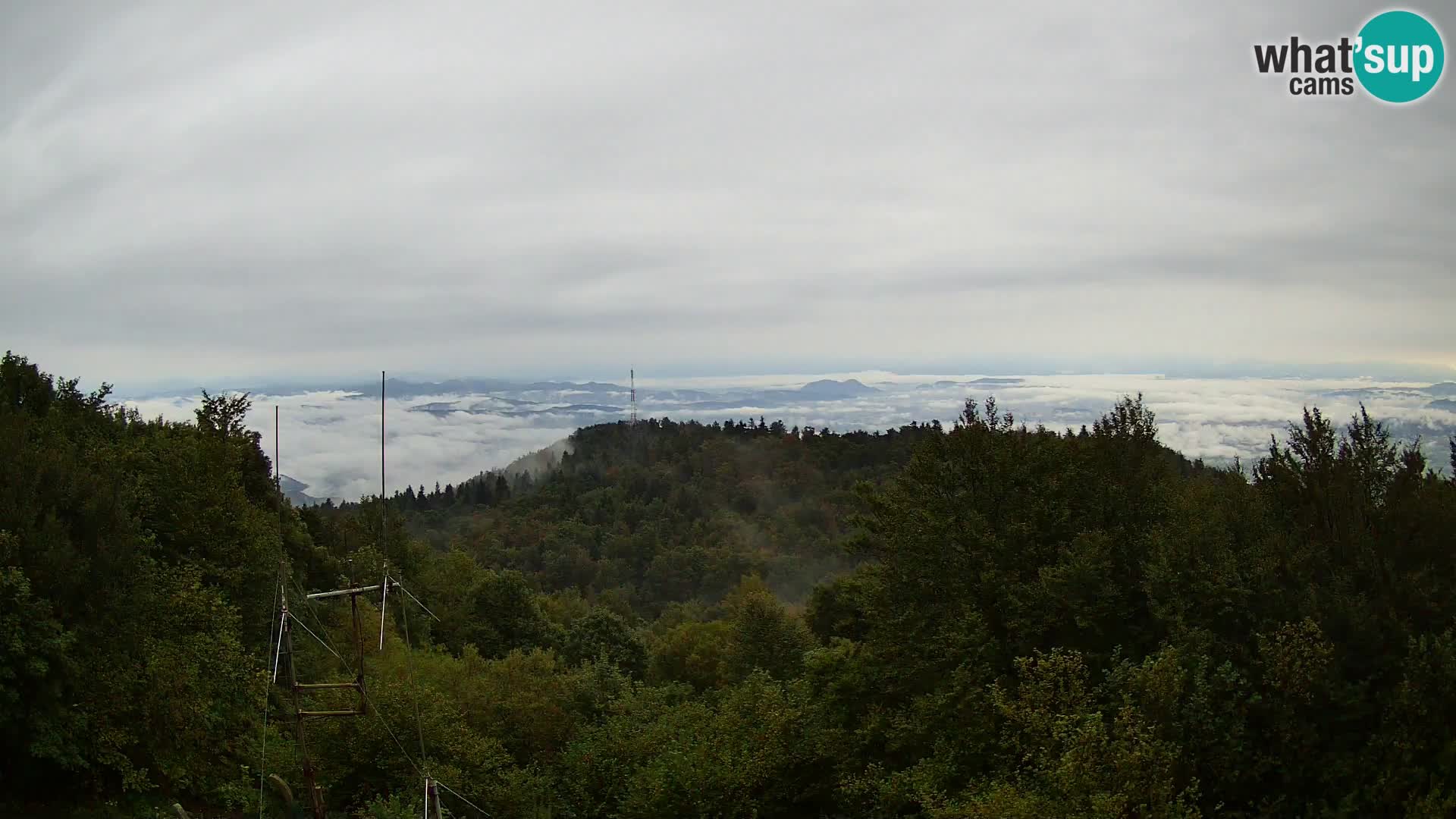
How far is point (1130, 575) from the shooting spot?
91.8 ft

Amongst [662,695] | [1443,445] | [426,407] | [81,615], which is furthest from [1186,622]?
[426,407]

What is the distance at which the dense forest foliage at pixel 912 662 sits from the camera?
2178 centimetres

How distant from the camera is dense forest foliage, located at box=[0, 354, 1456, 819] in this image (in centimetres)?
2178

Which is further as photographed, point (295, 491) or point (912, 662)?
point (295, 491)

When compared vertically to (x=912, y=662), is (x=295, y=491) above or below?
above

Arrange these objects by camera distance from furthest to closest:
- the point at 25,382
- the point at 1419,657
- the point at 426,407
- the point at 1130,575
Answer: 1. the point at 426,407
2. the point at 25,382
3. the point at 1130,575
4. the point at 1419,657

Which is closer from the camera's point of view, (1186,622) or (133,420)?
(1186,622)

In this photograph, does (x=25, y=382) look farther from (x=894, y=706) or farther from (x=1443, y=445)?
(x=1443, y=445)

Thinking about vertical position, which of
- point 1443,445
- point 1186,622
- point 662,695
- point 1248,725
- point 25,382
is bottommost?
point 662,695

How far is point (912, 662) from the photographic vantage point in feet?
99.8

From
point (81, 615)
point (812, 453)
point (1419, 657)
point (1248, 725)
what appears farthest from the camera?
point (812, 453)

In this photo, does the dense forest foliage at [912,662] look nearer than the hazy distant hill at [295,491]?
Yes

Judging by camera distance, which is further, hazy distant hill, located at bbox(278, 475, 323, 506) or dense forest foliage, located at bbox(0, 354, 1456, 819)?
hazy distant hill, located at bbox(278, 475, 323, 506)

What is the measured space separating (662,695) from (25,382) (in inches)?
1181
